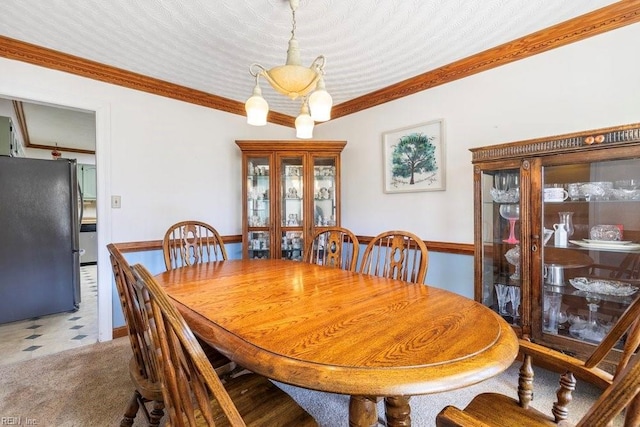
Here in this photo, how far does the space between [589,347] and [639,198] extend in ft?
2.79

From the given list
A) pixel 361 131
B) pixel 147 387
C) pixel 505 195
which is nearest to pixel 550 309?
pixel 505 195

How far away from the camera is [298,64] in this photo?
1.56m

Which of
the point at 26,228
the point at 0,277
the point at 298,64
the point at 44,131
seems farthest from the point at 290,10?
the point at 44,131

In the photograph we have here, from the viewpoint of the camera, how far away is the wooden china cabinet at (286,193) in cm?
323

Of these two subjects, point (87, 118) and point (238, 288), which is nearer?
point (238, 288)

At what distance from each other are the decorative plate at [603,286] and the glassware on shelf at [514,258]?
0.28 meters

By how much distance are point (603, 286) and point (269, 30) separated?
2.55m

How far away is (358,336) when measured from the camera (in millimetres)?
914

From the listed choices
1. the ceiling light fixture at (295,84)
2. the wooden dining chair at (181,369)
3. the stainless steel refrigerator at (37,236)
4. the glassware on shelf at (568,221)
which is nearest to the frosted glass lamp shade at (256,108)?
the ceiling light fixture at (295,84)

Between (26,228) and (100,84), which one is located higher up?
(100,84)

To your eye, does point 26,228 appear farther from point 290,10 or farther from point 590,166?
point 590,166

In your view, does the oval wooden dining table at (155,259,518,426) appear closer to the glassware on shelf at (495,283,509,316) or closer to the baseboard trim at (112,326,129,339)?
the glassware on shelf at (495,283,509,316)

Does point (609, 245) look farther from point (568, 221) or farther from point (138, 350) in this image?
point (138, 350)

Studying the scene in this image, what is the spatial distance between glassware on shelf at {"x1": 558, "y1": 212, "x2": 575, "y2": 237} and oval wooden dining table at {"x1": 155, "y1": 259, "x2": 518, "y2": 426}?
1.12m
